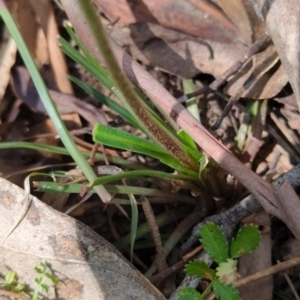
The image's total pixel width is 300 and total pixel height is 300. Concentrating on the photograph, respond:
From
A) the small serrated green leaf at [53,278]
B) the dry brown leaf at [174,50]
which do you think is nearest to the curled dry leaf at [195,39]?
the dry brown leaf at [174,50]

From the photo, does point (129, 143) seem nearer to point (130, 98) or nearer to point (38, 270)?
point (130, 98)

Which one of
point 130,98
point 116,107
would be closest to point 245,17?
point 116,107

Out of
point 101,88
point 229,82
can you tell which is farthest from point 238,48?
point 101,88

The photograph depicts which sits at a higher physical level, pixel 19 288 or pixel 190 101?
pixel 190 101

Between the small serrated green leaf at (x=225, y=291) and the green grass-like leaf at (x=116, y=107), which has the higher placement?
the green grass-like leaf at (x=116, y=107)

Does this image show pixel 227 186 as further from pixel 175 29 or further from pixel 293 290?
pixel 175 29

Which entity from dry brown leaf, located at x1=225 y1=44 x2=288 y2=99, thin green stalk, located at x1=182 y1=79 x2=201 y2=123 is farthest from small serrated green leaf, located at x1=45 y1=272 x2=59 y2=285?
dry brown leaf, located at x1=225 y1=44 x2=288 y2=99

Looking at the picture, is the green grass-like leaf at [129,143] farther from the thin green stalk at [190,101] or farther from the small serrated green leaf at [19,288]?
the small serrated green leaf at [19,288]
